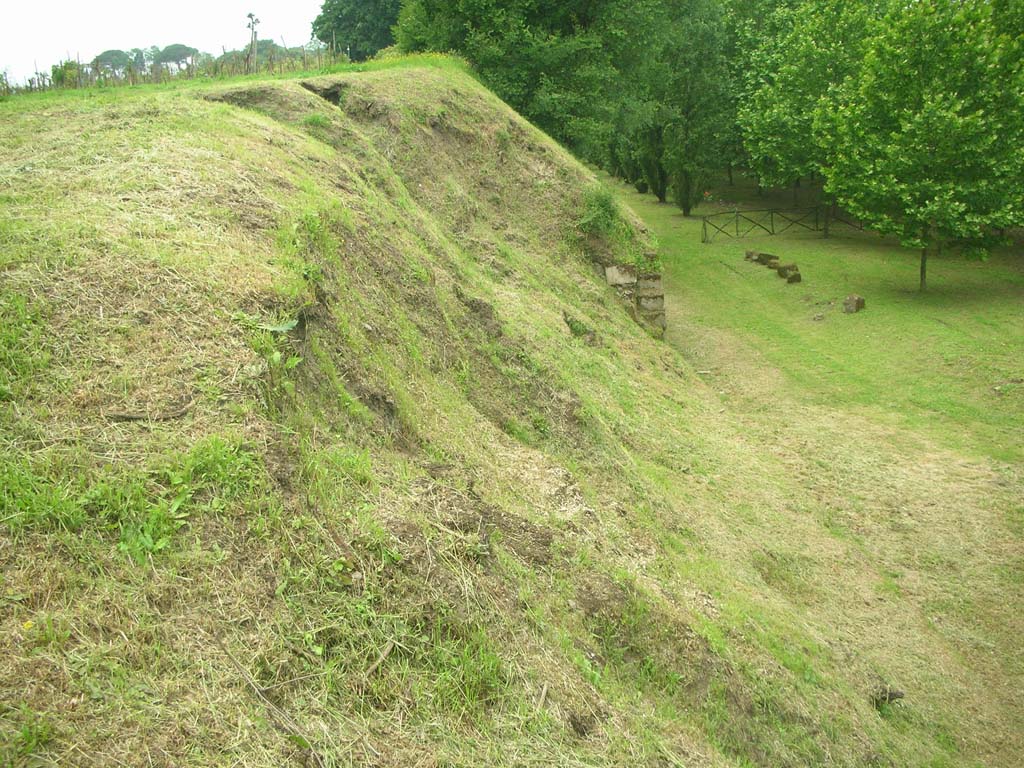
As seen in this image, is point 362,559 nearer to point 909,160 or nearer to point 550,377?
point 550,377

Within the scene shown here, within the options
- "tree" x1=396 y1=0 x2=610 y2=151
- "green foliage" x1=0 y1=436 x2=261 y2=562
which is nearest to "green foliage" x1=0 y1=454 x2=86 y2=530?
"green foliage" x1=0 y1=436 x2=261 y2=562

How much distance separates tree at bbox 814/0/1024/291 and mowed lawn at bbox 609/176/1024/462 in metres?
2.14

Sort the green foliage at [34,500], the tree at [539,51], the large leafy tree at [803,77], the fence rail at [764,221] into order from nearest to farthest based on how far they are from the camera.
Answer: the green foliage at [34,500]
the tree at [539,51]
the large leafy tree at [803,77]
the fence rail at [764,221]

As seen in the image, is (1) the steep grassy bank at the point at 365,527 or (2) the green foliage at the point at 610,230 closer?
(1) the steep grassy bank at the point at 365,527

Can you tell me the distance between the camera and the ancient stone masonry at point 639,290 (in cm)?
1833

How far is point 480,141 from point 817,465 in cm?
1053

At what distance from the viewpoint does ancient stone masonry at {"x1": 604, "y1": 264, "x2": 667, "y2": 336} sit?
1833 centimetres

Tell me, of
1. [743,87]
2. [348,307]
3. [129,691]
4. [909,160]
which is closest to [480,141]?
[348,307]

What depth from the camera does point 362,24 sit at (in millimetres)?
48969

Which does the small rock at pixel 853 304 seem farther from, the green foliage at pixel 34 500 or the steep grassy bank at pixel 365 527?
the green foliage at pixel 34 500

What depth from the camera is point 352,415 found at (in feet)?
20.6

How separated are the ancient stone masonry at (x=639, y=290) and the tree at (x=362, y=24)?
35071 mm

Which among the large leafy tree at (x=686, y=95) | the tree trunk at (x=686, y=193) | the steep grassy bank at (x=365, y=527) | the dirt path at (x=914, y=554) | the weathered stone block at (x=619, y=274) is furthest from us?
the tree trunk at (x=686, y=193)

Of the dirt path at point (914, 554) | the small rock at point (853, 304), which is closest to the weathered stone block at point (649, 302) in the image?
the dirt path at point (914, 554)
